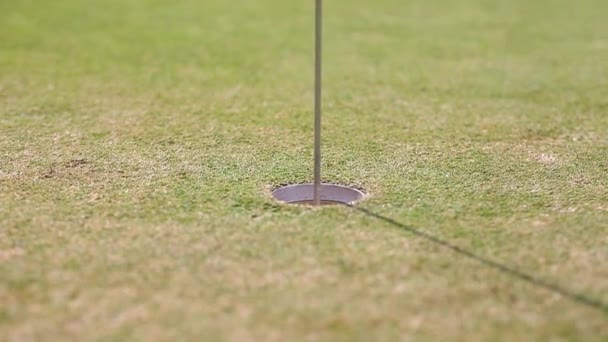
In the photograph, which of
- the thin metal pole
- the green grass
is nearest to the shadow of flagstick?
the green grass

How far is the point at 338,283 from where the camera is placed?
11.5ft

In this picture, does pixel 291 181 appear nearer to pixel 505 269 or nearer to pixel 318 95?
pixel 318 95

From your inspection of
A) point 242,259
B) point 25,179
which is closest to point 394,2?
point 25,179

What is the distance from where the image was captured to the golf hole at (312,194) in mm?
4625

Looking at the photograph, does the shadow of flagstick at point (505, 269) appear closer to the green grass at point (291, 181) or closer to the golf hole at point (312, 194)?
the green grass at point (291, 181)

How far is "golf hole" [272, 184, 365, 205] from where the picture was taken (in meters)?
4.62

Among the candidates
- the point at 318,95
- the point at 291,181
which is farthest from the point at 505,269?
the point at 291,181

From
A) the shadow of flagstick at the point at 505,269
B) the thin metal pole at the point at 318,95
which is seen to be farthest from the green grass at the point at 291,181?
the thin metal pole at the point at 318,95

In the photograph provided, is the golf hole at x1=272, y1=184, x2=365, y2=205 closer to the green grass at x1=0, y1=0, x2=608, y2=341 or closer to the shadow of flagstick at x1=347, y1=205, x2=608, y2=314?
the green grass at x1=0, y1=0, x2=608, y2=341

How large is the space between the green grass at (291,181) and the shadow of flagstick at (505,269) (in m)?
0.04

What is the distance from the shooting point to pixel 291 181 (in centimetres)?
475

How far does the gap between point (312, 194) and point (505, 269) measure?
1.37m

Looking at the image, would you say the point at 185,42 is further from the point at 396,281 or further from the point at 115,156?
the point at 396,281

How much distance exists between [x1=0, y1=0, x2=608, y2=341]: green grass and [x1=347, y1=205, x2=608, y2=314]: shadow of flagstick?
39 mm
